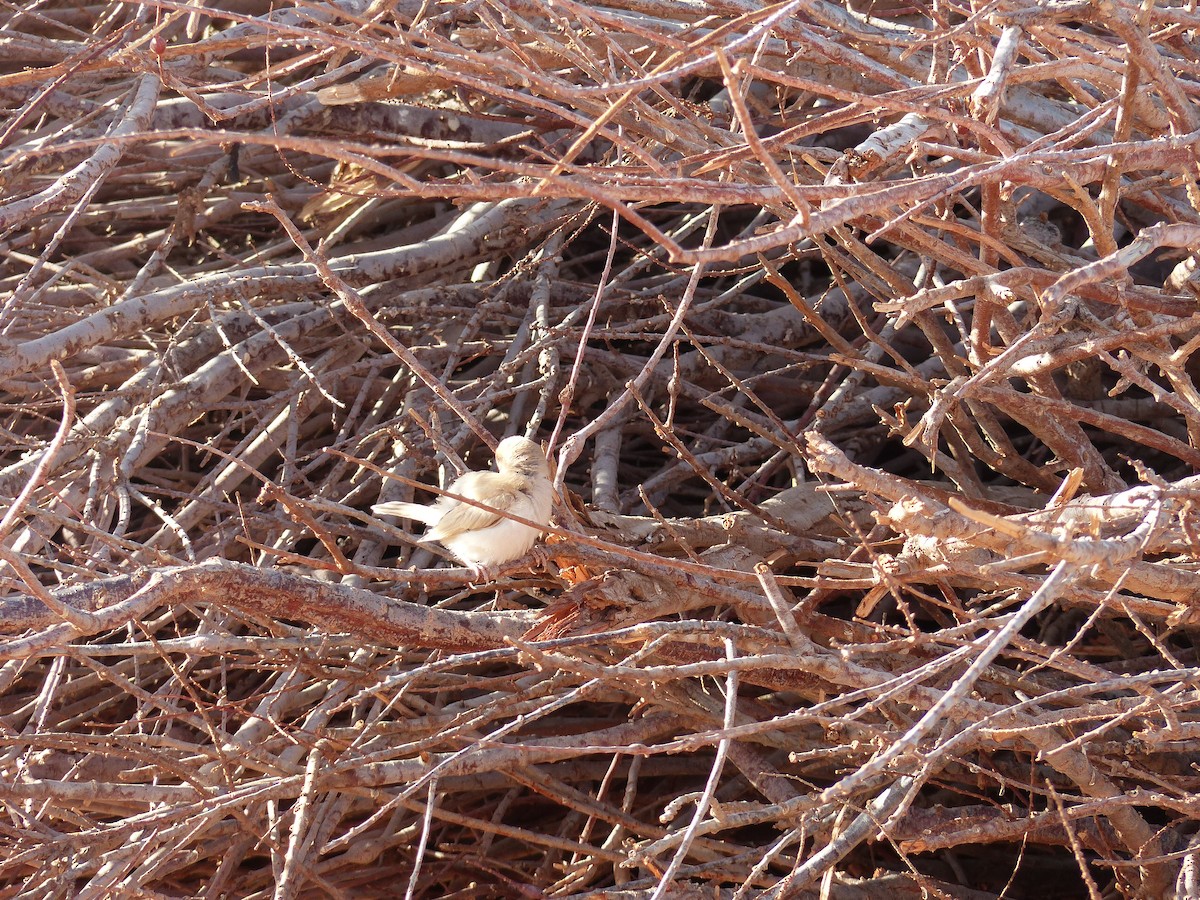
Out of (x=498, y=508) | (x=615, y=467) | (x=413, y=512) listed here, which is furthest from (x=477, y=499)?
(x=615, y=467)

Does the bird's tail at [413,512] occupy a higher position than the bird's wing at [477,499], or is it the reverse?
the bird's wing at [477,499]

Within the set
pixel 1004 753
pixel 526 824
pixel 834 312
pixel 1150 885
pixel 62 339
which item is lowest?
pixel 526 824

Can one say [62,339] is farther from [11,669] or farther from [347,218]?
[347,218]

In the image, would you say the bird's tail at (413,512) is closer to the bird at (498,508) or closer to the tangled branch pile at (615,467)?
the bird at (498,508)

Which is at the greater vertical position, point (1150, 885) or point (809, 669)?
point (809, 669)

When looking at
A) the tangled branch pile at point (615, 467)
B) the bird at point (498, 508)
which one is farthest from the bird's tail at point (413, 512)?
the tangled branch pile at point (615, 467)

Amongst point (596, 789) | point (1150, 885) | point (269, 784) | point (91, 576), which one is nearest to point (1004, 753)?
point (1150, 885)

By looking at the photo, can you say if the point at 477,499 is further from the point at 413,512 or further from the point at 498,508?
the point at 413,512
